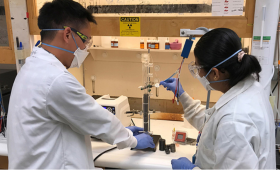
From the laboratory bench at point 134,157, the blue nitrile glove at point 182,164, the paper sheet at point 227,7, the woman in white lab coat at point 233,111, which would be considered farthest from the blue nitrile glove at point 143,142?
the paper sheet at point 227,7

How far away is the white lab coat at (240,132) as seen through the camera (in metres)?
0.86

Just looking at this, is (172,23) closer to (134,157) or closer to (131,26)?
(131,26)

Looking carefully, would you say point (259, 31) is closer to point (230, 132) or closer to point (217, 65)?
point (217, 65)

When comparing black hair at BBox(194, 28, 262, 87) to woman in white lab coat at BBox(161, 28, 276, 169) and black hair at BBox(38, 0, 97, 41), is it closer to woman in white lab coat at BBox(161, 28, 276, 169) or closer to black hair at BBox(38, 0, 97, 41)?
woman in white lab coat at BBox(161, 28, 276, 169)

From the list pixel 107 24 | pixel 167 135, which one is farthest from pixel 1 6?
pixel 167 135

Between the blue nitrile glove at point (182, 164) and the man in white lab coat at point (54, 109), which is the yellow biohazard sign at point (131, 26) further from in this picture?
the blue nitrile glove at point (182, 164)

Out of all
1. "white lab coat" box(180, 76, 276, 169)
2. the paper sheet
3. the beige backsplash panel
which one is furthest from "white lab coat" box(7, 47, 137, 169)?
the beige backsplash panel

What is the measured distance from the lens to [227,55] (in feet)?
3.15

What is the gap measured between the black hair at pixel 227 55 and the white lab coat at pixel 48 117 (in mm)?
564

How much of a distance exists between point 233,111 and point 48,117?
78cm

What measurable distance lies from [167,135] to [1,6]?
1.66 meters

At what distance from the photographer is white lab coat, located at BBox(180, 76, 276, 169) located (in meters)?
0.86

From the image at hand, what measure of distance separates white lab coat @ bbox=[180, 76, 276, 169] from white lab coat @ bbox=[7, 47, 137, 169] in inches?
20.2

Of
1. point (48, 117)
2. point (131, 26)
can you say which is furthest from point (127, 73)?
point (48, 117)
